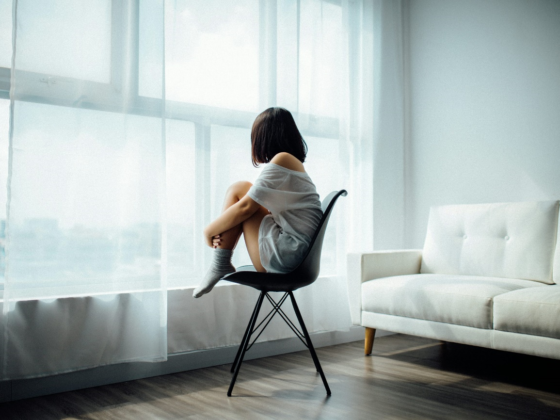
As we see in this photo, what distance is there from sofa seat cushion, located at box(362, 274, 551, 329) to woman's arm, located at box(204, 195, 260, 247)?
0.93 meters

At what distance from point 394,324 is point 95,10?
2.03m

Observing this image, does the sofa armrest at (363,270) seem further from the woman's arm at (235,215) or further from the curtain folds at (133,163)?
the woman's arm at (235,215)

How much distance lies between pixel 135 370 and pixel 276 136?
1236mm

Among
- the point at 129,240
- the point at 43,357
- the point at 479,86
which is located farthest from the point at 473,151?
the point at 43,357

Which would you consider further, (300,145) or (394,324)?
(394,324)

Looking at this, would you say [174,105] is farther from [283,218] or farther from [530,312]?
[530,312]

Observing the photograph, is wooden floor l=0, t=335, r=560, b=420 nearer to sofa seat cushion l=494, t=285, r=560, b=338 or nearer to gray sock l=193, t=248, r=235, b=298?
sofa seat cushion l=494, t=285, r=560, b=338

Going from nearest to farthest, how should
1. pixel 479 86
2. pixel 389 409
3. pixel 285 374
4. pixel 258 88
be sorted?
1. pixel 389 409
2. pixel 285 374
3. pixel 258 88
4. pixel 479 86

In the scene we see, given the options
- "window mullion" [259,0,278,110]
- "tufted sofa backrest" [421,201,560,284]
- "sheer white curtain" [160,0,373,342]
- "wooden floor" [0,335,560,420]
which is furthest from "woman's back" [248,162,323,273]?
"tufted sofa backrest" [421,201,560,284]

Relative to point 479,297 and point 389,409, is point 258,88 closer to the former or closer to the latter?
point 479,297

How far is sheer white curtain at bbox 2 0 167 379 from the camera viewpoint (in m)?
2.04

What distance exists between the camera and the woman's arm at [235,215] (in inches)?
79.1

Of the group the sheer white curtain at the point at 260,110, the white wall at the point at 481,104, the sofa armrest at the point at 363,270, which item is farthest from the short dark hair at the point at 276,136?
the white wall at the point at 481,104

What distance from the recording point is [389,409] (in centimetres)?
187
